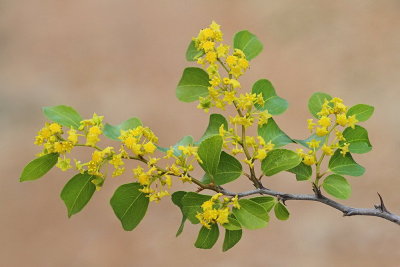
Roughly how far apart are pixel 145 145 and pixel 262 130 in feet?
0.38

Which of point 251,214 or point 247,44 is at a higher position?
point 247,44

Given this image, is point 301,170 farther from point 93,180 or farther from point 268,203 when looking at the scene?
point 93,180

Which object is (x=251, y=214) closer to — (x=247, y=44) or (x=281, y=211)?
(x=281, y=211)

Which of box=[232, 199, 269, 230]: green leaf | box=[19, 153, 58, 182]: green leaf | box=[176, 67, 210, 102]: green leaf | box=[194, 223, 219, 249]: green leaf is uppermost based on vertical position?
box=[176, 67, 210, 102]: green leaf

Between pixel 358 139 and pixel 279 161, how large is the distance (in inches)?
3.3

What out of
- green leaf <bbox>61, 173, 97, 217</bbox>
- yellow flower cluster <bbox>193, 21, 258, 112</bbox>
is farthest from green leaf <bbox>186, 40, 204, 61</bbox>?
green leaf <bbox>61, 173, 97, 217</bbox>

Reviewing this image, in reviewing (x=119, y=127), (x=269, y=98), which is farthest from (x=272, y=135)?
(x=119, y=127)

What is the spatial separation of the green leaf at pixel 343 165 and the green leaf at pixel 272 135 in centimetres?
4

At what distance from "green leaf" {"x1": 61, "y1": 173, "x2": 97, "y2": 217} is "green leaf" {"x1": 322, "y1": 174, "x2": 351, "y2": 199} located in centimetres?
20

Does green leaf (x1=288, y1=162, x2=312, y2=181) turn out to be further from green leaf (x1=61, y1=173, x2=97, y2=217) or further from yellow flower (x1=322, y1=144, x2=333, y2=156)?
green leaf (x1=61, y1=173, x2=97, y2=217)

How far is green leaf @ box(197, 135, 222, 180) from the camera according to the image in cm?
54

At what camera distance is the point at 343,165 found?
23.4 inches

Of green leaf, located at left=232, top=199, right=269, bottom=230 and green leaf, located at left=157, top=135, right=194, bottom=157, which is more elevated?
green leaf, located at left=157, top=135, right=194, bottom=157

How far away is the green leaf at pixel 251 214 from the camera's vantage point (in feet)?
1.77
